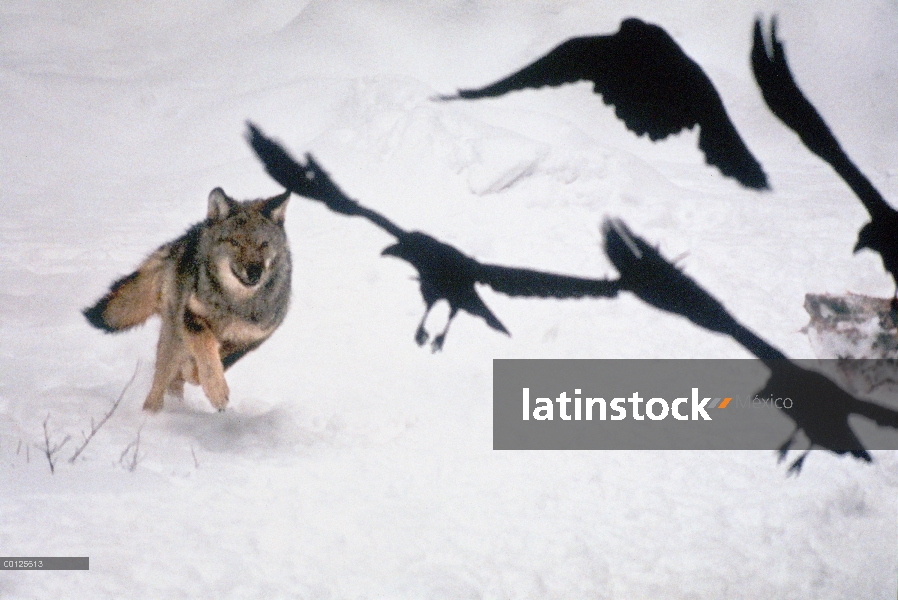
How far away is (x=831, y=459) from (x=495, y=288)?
1.14 metres

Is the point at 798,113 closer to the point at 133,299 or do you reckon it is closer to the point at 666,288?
the point at 666,288

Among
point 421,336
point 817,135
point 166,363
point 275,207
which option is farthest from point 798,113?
point 166,363

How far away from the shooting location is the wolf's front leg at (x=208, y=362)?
199cm

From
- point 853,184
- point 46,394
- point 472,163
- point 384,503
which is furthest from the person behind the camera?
point 472,163

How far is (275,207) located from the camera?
2117 mm

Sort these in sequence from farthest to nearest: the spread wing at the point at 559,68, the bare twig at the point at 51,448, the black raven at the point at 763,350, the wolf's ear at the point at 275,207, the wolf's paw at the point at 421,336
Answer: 1. the spread wing at the point at 559,68
2. the wolf's paw at the point at 421,336
3. the wolf's ear at the point at 275,207
4. the black raven at the point at 763,350
5. the bare twig at the point at 51,448

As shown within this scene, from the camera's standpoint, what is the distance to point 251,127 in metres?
2.55

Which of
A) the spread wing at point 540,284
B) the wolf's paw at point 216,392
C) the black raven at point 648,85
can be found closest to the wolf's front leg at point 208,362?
the wolf's paw at point 216,392

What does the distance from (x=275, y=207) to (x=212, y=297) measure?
34cm

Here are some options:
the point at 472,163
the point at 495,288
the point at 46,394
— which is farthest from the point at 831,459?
the point at 46,394

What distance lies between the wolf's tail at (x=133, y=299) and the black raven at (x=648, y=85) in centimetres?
129

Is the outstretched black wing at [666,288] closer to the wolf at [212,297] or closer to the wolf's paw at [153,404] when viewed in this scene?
the wolf at [212,297]

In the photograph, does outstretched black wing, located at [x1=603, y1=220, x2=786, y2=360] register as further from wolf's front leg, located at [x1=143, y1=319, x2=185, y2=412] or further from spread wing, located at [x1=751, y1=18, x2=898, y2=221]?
wolf's front leg, located at [x1=143, y1=319, x2=185, y2=412]

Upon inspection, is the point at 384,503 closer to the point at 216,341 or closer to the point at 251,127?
the point at 216,341
